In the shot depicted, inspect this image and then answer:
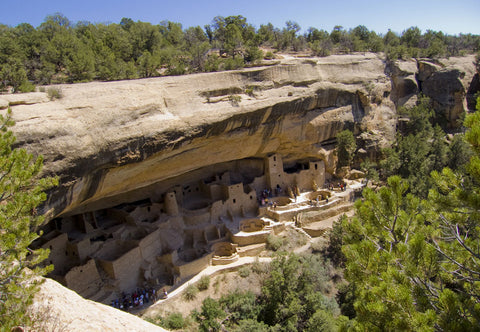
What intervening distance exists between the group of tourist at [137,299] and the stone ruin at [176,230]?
326 mm

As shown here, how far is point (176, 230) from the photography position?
57.5ft

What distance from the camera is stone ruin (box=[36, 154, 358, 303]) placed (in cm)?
1441

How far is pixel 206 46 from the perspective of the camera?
76.6 feet

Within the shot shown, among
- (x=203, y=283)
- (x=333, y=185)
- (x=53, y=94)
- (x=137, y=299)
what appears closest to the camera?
(x=53, y=94)

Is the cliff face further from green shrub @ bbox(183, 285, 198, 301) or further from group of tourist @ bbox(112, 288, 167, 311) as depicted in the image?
green shrub @ bbox(183, 285, 198, 301)

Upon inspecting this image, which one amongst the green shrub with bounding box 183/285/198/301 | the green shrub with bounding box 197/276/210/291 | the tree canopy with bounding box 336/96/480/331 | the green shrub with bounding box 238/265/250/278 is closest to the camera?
the tree canopy with bounding box 336/96/480/331

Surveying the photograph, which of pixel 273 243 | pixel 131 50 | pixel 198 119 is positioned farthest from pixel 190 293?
pixel 131 50

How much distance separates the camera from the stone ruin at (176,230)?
1441 centimetres

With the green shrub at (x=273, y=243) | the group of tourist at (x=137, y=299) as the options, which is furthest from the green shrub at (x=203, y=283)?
the green shrub at (x=273, y=243)

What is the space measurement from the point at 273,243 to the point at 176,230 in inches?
193

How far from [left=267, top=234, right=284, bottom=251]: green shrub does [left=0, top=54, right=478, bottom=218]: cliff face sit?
461 cm

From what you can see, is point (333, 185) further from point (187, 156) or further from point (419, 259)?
point (419, 259)

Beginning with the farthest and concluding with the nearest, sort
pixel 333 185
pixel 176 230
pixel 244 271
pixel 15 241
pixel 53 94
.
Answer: pixel 333 185 → pixel 176 230 → pixel 244 271 → pixel 53 94 → pixel 15 241

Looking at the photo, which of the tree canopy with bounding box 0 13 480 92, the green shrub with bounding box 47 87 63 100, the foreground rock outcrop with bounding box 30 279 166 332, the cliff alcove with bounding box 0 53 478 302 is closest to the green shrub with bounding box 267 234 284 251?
the cliff alcove with bounding box 0 53 478 302
